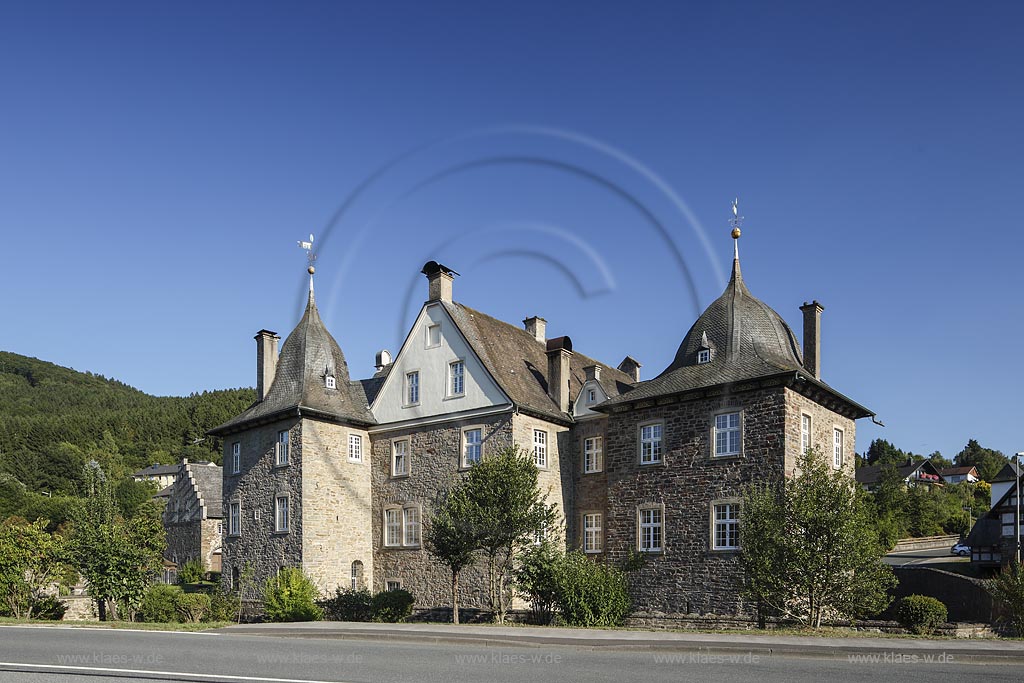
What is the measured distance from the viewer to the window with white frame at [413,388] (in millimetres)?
40875

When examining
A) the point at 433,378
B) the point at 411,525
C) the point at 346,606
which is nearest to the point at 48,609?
the point at 346,606

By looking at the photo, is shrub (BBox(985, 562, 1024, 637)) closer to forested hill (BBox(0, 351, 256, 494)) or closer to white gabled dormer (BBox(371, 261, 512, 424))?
white gabled dormer (BBox(371, 261, 512, 424))

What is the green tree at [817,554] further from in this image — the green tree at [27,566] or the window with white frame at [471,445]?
the green tree at [27,566]

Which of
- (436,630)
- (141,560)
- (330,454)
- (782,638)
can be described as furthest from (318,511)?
Result: (782,638)

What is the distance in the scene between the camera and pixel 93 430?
130750 millimetres

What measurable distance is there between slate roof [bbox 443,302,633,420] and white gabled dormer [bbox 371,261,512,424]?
1.56ft

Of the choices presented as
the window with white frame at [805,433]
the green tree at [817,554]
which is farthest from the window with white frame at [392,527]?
the window with white frame at [805,433]

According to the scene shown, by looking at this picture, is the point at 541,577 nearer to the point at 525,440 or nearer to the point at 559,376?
the point at 525,440

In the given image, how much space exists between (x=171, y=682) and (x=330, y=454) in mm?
26347

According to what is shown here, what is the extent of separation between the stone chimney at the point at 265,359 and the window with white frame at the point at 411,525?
9770 millimetres

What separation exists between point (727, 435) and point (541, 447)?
29.2 ft

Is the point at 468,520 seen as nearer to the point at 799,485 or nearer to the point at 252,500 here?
the point at 799,485

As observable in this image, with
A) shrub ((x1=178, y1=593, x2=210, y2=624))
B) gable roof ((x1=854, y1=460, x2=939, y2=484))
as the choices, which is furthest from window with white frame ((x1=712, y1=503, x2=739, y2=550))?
gable roof ((x1=854, y1=460, x2=939, y2=484))

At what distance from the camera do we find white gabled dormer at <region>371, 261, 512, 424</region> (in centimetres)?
3862
